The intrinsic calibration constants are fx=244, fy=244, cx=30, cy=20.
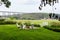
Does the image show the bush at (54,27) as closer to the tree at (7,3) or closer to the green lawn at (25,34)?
the green lawn at (25,34)

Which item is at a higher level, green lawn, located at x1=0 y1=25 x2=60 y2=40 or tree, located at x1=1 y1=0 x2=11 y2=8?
tree, located at x1=1 y1=0 x2=11 y2=8

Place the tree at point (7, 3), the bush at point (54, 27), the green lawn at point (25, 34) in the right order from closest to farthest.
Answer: the tree at point (7, 3) < the green lawn at point (25, 34) < the bush at point (54, 27)

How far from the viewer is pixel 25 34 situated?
8.23 m

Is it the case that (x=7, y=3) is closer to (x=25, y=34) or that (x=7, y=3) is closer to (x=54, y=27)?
(x=25, y=34)

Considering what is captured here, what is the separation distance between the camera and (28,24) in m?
8.84

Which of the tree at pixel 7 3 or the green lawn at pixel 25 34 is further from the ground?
the tree at pixel 7 3

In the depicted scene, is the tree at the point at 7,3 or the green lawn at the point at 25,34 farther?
the green lawn at the point at 25,34

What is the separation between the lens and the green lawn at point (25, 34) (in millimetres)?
8039

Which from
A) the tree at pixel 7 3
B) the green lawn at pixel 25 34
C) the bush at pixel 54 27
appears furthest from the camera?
the bush at pixel 54 27

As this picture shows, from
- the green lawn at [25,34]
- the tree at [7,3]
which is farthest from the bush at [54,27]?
the tree at [7,3]

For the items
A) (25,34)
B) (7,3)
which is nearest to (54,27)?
(25,34)

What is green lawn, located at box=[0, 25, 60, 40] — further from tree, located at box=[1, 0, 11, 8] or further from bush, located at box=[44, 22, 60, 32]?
tree, located at box=[1, 0, 11, 8]

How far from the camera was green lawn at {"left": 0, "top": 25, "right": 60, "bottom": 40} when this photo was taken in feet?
26.4

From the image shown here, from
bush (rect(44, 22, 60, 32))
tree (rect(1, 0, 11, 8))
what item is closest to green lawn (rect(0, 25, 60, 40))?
bush (rect(44, 22, 60, 32))
